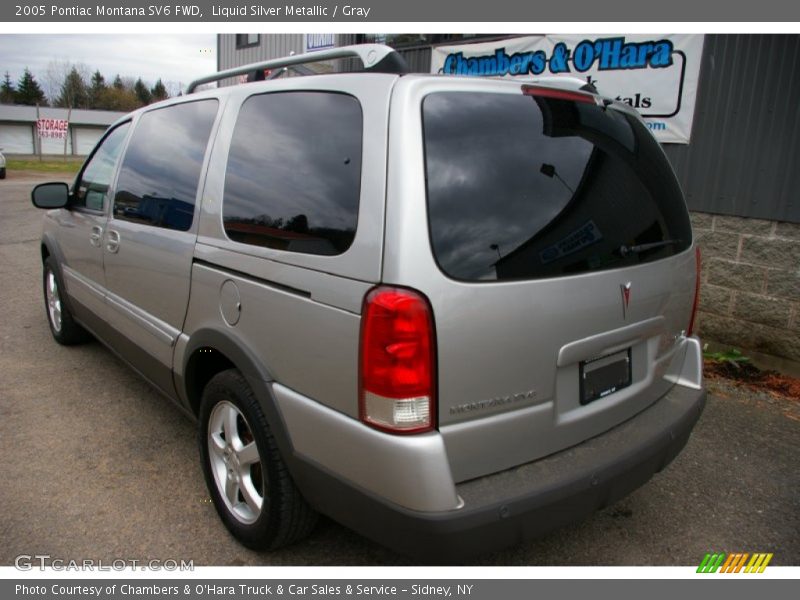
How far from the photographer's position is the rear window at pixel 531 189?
6.24 ft

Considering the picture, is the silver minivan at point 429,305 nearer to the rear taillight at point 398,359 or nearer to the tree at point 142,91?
the rear taillight at point 398,359

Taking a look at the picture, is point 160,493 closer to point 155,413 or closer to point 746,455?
point 155,413

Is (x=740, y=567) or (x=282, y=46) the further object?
(x=282, y=46)

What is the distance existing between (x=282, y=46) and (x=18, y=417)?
8.87 metres

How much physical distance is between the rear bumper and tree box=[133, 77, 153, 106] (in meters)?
86.1

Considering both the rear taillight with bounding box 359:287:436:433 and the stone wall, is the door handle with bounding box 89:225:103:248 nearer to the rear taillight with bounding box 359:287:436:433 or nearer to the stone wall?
the rear taillight with bounding box 359:287:436:433

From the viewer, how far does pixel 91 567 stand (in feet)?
8.09

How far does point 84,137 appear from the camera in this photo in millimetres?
54906

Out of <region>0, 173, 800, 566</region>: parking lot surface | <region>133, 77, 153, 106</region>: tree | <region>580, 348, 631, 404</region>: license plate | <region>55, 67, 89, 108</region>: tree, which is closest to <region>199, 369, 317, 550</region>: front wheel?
<region>0, 173, 800, 566</region>: parking lot surface

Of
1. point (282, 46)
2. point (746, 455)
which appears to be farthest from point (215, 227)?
point (282, 46)

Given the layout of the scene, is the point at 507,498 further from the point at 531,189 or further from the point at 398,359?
the point at 531,189

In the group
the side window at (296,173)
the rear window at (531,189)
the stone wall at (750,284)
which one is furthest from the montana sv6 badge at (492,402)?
the stone wall at (750,284)

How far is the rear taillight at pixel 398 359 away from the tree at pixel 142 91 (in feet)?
283

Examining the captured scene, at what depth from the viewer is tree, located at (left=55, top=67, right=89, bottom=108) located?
67312 millimetres
